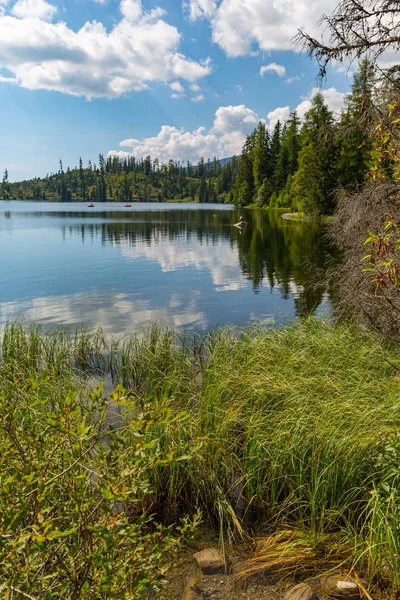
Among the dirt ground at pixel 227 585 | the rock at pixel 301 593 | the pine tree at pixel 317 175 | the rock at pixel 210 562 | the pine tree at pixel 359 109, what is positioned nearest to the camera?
the rock at pixel 301 593

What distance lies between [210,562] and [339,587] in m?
1.16

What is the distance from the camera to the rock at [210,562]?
381cm

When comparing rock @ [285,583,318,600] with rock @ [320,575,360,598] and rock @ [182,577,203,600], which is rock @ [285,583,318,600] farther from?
rock @ [182,577,203,600]

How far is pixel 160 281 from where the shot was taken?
838 inches

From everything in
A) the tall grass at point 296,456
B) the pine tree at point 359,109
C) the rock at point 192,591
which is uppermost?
the pine tree at point 359,109

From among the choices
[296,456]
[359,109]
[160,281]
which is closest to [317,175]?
[160,281]

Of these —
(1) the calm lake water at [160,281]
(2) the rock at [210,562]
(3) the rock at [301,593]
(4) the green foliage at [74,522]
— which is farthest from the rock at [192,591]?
(1) the calm lake water at [160,281]

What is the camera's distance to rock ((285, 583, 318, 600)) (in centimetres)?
337

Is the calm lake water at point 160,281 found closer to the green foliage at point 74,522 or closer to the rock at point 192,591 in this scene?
the rock at point 192,591

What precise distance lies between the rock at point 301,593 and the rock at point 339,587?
134mm

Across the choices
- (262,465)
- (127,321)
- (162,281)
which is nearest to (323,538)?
(262,465)

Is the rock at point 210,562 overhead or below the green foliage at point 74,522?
below

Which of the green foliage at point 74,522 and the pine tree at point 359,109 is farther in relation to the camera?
the pine tree at point 359,109

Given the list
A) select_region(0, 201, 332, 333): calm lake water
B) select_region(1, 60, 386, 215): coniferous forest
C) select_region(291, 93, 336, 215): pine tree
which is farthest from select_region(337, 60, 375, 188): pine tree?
select_region(291, 93, 336, 215): pine tree
